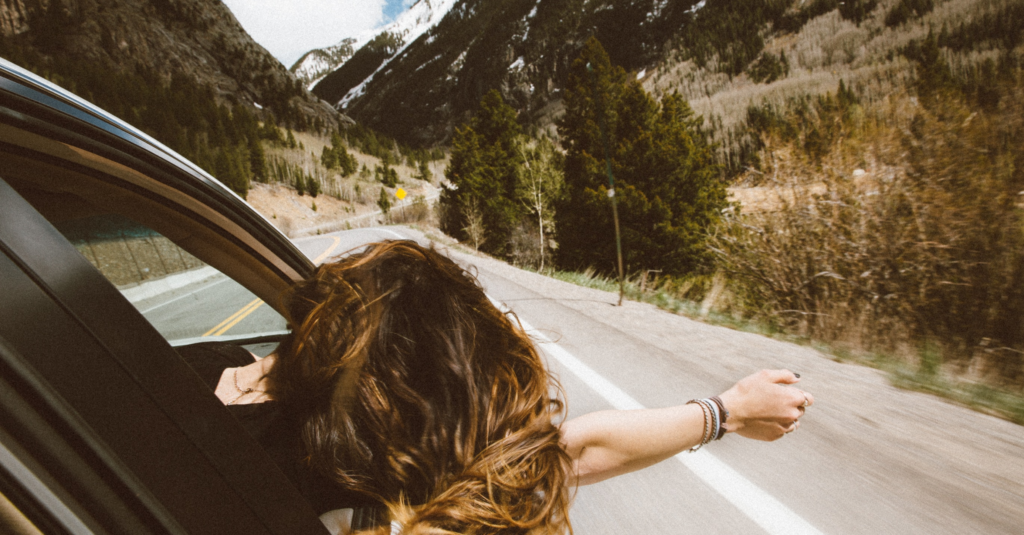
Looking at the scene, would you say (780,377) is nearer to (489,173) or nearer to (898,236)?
(898,236)

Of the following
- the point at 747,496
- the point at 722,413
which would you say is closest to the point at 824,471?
the point at 747,496

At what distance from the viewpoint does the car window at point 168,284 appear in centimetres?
118

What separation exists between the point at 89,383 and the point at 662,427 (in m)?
1.37

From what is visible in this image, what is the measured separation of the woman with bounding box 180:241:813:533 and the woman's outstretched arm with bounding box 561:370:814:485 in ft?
0.59

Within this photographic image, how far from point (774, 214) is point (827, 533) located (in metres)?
5.05

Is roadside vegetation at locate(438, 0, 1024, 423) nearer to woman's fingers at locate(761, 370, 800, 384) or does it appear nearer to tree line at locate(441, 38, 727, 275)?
woman's fingers at locate(761, 370, 800, 384)

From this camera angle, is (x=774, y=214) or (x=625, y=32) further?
Answer: (x=625, y=32)

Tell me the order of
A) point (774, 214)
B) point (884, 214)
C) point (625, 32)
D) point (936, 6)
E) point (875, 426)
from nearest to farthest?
1. point (875, 426)
2. point (884, 214)
3. point (774, 214)
4. point (936, 6)
5. point (625, 32)

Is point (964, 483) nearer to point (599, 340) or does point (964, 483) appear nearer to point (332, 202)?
point (599, 340)

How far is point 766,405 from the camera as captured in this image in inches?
58.2

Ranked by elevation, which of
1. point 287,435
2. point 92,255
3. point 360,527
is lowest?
point 360,527

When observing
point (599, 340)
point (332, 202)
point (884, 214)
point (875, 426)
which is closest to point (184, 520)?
point (875, 426)

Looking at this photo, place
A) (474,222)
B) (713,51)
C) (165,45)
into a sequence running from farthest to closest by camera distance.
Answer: (713,51) < (165,45) < (474,222)

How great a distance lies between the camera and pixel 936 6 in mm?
61406
